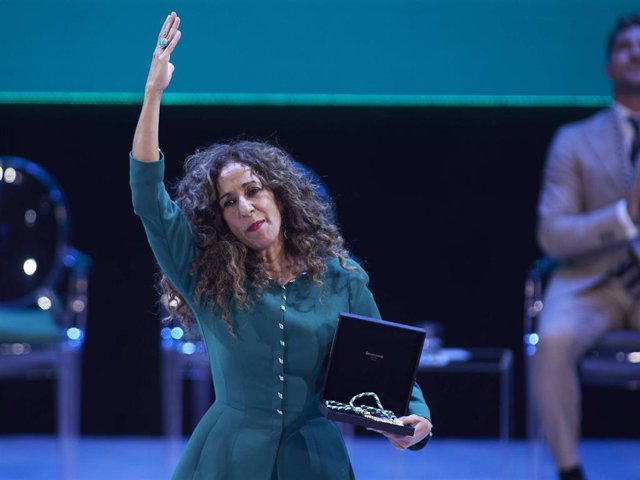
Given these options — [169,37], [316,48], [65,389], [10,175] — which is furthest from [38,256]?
[169,37]

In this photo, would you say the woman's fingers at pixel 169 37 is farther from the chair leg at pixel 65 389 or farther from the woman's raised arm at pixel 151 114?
the chair leg at pixel 65 389

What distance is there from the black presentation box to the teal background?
2.65 m

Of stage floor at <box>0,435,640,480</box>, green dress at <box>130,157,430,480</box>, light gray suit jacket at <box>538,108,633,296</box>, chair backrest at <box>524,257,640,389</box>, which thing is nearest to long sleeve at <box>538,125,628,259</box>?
light gray suit jacket at <box>538,108,633,296</box>

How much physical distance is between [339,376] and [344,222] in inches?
113

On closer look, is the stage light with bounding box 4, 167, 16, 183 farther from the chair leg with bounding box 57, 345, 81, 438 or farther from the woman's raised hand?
the woman's raised hand

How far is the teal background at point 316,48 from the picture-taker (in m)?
4.39

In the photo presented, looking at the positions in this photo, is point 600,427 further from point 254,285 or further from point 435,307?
point 254,285

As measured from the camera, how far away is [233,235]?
2100 mm

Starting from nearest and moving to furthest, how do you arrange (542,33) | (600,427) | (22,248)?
(22,248) < (542,33) < (600,427)

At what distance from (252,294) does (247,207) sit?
0.17 m

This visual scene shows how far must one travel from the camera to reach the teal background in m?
4.39

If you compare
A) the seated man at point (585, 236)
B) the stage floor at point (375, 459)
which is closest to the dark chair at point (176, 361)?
the stage floor at point (375, 459)

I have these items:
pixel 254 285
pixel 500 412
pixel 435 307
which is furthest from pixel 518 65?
pixel 254 285

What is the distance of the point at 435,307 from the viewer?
482 centimetres
